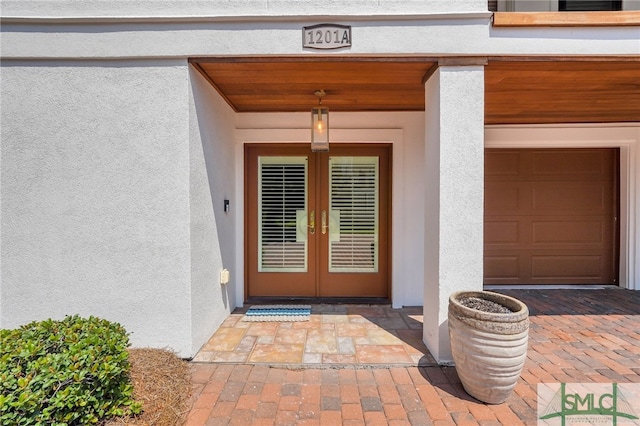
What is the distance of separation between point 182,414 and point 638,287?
21.0 feet

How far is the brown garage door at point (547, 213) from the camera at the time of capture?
502 centimetres

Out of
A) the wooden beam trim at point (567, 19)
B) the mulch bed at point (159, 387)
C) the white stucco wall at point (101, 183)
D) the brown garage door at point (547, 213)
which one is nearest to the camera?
the mulch bed at point (159, 387)

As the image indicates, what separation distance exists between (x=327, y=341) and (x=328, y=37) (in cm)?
280

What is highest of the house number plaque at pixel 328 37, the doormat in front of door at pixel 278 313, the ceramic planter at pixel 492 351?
the house number plaque at pixel 328 37

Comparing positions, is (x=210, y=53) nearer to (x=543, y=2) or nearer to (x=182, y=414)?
(x=182, y=414)

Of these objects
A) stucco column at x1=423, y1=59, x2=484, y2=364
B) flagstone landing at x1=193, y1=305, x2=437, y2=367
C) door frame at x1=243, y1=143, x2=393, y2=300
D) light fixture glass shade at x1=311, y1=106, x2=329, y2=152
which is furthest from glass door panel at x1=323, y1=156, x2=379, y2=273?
stucco column at x1=423, y1=59, x2=484, y2=364

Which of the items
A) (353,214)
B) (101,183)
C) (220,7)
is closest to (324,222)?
(353,214)

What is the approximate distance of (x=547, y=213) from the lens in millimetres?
5020

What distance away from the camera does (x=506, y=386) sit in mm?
2215

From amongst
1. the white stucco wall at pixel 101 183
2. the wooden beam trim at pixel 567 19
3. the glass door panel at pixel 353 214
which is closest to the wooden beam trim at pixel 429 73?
the wooden beam trim at pixel 567 19

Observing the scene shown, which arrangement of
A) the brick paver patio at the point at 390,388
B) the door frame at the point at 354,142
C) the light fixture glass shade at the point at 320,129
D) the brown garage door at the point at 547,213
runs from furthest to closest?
the brown garage door at the point at 547,213 < the door frame at the point at 354,142 < the light fixture glass shade at the point at 320,129 < the brick paver patio at the point at 390,388

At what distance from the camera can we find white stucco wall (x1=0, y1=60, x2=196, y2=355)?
2.77m

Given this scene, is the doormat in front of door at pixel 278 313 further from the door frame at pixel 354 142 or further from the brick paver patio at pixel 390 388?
the brick paver patio at pixel 390 388

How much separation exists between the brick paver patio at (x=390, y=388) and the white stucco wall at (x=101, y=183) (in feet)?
2.27
